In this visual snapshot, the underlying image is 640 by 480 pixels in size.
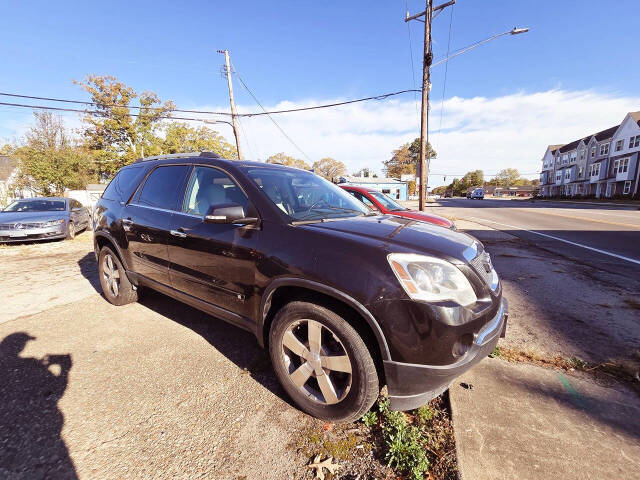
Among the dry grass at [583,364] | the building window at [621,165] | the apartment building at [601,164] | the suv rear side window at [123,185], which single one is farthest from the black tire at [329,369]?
the building window at [621,165]

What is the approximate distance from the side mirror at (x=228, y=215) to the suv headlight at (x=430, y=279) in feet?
3.70

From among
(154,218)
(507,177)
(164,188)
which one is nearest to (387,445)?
(154,218)

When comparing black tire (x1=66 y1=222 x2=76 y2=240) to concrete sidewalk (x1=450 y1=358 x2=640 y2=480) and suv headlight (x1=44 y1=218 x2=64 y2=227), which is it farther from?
concrete sidewalk (x1=450 y1=358 x2=640 y2=480)

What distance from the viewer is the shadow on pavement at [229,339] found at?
8.02 feet

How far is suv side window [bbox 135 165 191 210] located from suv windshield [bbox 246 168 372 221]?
2.84ft

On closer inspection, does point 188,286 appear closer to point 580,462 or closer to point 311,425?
point 311,425

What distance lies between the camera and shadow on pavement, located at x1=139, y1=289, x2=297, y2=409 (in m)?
2.44

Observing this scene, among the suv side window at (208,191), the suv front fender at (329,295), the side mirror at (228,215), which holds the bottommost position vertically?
the suv front fender at (329,295)

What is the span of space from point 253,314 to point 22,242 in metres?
10.4

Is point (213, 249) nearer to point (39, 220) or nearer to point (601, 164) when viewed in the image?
point (39, 220)

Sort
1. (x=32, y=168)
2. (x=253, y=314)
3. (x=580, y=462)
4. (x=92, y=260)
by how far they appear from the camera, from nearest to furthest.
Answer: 1. (x=580, y=462)
2. (x=253, y=314)
3. (x=92, y=260)
4. (x=32, y=168)

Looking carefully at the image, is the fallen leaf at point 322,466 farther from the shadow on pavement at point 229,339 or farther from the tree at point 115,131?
the tree at point 115,131

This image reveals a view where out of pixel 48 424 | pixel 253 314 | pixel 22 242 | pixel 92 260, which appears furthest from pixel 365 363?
pixel 22 242

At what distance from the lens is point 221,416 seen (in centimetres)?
199
